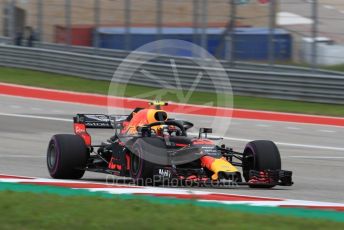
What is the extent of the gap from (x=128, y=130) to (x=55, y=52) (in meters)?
18.1

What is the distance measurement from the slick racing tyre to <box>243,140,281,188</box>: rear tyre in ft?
4.11

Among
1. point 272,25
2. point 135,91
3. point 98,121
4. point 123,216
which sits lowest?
point 123,216

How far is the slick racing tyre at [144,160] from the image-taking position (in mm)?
11555

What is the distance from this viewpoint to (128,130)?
12.6m

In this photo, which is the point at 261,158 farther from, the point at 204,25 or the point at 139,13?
the point at 139,13

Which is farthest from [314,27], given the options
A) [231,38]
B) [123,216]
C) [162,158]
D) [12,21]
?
[123,216]

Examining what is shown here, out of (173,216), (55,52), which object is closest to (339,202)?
(173,216)

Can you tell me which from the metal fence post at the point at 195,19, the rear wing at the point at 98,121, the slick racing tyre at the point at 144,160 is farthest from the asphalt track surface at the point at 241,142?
the metal fence post at the point at 195,19

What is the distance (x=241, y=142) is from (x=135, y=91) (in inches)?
333

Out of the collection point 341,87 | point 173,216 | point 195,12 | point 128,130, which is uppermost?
point 195,12

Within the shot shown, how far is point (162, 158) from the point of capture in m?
11.7

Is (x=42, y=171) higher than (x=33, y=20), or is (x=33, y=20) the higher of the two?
(x=33, y=20)

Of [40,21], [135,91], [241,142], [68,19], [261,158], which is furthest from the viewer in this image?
[40,21]

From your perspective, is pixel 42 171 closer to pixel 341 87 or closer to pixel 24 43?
pixel 341 87
